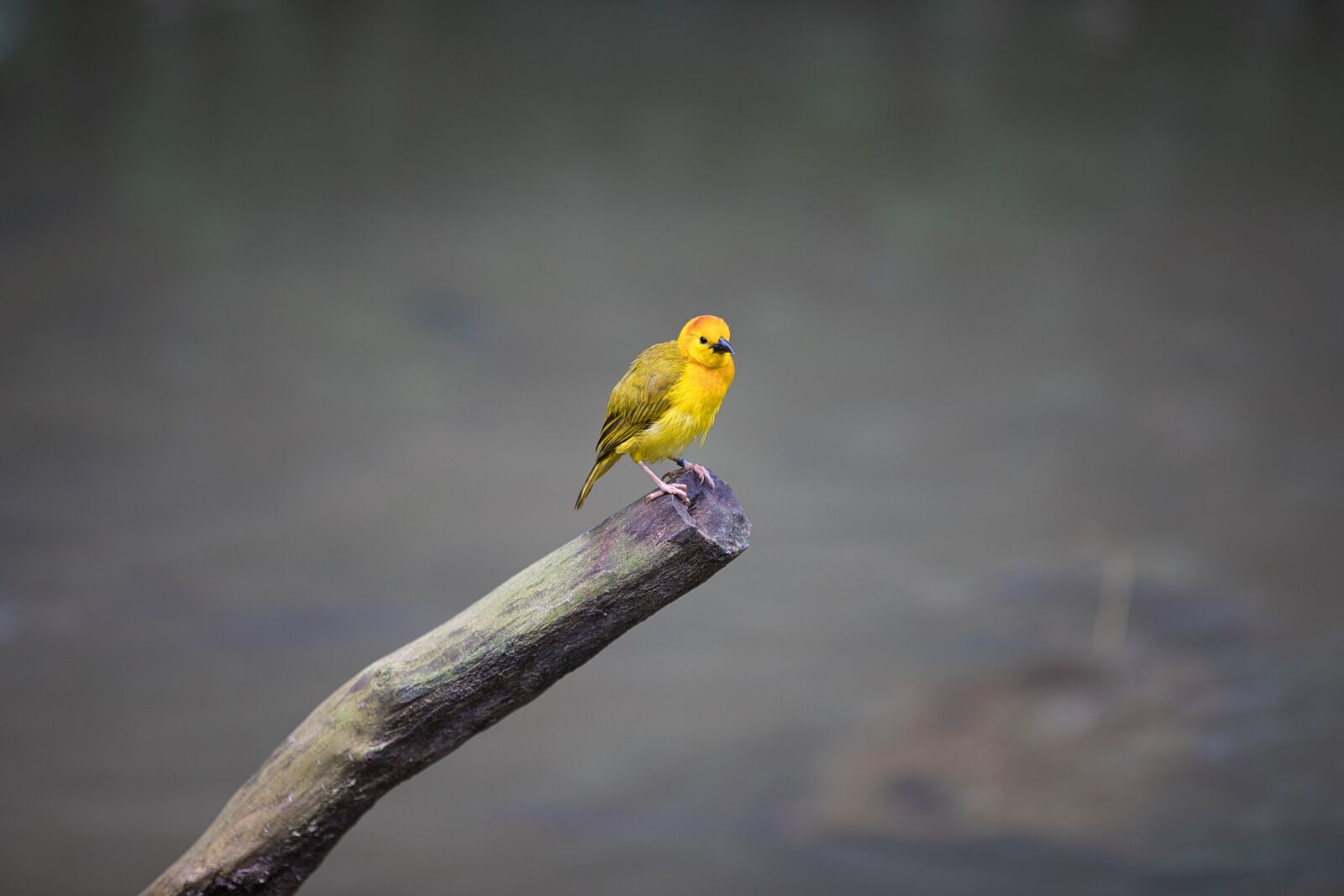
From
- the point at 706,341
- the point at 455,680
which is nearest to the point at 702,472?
the point at 706,341

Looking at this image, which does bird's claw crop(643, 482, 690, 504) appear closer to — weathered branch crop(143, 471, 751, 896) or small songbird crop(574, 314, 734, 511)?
weathered branch crop(143, 471, 751, 896)

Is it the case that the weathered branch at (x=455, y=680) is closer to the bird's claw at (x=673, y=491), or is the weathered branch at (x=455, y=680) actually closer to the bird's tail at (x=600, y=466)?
the bird's claw at (x=673, y=491)

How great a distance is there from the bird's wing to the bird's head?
4 centimetres

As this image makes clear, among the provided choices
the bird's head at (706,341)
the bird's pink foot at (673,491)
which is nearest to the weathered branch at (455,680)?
the bird's pink foot at (673,491)

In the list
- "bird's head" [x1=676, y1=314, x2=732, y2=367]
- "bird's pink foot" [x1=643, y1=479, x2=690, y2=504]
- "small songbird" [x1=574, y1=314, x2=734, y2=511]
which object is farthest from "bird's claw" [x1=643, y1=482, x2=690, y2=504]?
"bird's head" [x1=676, y1=314, x2=732, y2=367]

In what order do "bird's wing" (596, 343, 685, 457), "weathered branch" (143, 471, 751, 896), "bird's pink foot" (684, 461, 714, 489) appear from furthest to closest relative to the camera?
"bird's wing" (596, 343, 685, 457) < "bird's pink foot" (684, 461, 714, 489) < "weathered branch" (143, 471, 751, 896)

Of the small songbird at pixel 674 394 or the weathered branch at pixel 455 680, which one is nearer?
the weathered branch at pixel 455 680

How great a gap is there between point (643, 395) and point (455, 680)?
0.66m

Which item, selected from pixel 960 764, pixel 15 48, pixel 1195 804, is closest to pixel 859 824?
pixel 960 764

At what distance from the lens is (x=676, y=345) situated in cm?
244

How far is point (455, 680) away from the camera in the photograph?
2.16m

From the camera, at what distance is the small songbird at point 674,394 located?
2.36 metres

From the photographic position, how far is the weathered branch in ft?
6.99

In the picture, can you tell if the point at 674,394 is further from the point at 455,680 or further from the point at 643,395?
the point at 455,680
